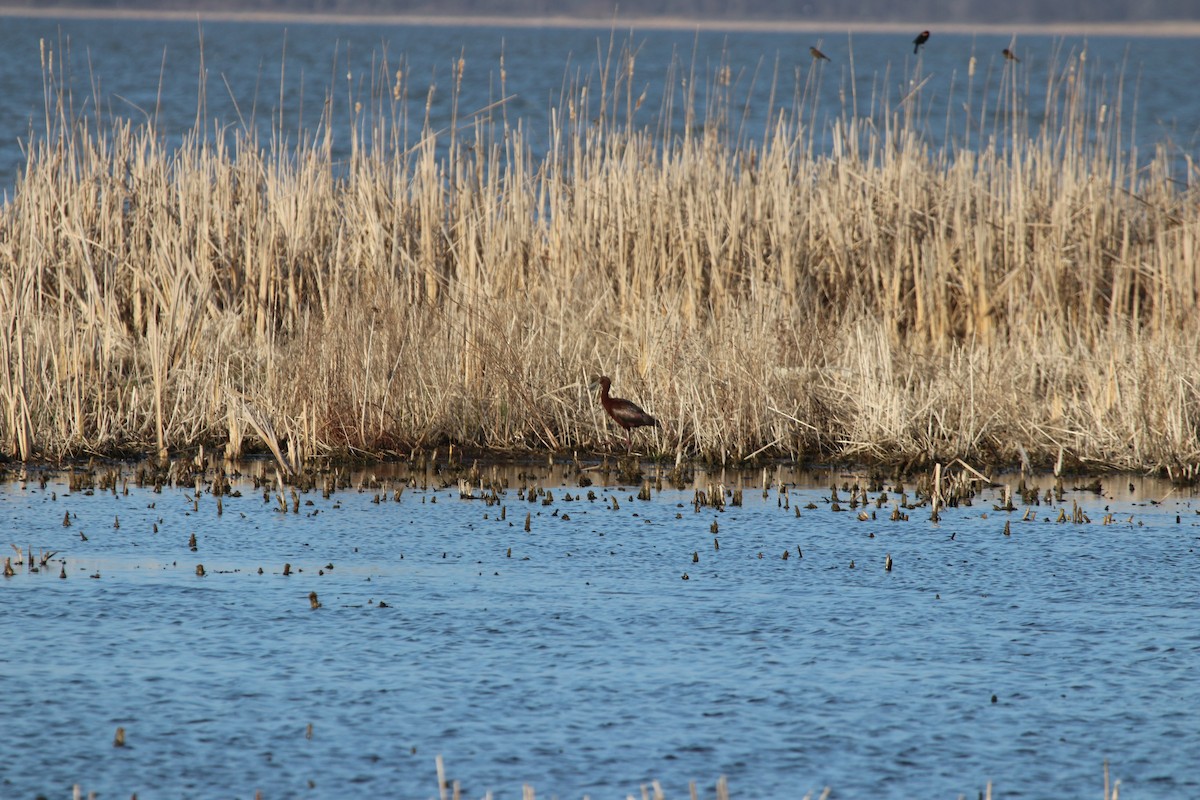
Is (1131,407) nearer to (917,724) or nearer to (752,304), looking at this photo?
(752,304)

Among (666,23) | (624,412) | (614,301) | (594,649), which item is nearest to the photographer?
(594,649)

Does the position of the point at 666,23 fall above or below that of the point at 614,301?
above

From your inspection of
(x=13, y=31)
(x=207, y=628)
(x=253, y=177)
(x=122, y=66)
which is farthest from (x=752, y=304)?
(x=13, y=31)

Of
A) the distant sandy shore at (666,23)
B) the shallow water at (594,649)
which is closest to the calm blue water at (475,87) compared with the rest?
the shallow water at (594,649)

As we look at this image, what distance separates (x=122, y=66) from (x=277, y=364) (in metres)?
48.1

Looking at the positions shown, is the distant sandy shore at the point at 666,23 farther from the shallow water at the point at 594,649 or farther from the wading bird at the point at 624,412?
the shallow water at the point at 594,649

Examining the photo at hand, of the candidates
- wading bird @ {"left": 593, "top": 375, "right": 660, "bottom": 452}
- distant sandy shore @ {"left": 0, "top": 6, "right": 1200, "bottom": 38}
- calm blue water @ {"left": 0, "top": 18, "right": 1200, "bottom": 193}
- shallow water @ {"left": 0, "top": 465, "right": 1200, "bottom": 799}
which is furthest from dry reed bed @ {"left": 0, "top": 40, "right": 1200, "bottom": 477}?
distant sandy shore @ {"left": 0, "top": 6, "right": 1200, "bottom": 38}

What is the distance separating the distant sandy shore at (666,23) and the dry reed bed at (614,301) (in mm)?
140672

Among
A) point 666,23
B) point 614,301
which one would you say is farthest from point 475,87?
point 666,23

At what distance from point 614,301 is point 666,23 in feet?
508

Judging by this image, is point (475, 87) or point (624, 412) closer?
point (624, 412)

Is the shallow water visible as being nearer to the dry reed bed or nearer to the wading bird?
the wading bird

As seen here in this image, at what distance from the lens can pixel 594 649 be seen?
5555 millimetres

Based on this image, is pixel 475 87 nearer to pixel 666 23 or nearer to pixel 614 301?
pixel 614 301
